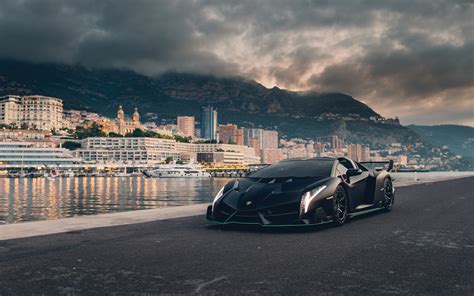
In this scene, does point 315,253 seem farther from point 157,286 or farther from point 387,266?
point 157,286

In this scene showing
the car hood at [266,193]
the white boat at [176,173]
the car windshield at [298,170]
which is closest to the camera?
the car hood at [266,193]

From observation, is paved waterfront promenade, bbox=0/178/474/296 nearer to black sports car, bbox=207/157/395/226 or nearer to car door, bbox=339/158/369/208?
black sports car, bbox=207/157/395/226

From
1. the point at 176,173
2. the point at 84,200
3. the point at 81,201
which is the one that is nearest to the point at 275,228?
the point at 81,201

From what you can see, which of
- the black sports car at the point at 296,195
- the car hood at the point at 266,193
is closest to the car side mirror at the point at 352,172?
the black sports car at the point at 296,195

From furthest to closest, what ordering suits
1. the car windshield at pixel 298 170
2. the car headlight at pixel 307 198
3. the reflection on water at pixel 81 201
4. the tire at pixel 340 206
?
the reflection on water at pixel 81 201 → the car windshield at pixel 298 170 → the tire at pixel 340 206 → the car headlight at pixel 307 198

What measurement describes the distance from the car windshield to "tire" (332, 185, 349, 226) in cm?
48

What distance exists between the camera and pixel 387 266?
17.6 ft

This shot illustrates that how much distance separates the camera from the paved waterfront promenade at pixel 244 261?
4.40 m

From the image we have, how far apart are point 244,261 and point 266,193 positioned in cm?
321

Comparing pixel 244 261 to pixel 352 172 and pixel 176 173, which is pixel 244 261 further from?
pixel 176 173

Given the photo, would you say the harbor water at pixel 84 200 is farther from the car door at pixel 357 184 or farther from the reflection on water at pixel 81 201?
the car door at pixel 357 184

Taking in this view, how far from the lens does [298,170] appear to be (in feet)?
33.1

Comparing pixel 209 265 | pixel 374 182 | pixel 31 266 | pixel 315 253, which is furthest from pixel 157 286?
pixel 374 182

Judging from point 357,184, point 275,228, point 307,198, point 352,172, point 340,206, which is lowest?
point 275,228
